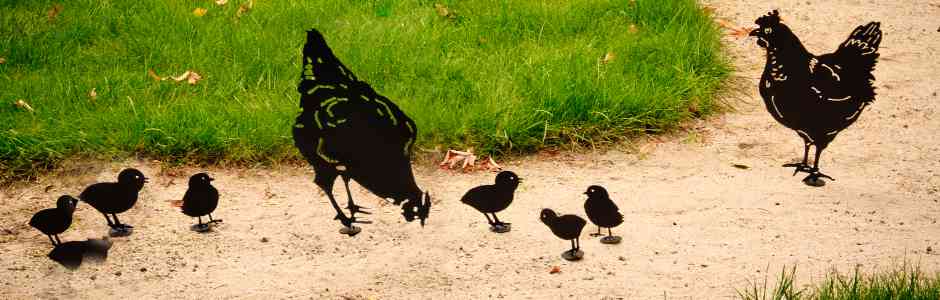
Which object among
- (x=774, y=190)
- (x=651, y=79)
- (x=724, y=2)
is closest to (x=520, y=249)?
(x=774, y=190)

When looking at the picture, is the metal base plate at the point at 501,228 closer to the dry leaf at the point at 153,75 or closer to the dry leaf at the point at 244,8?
the dry leaf at the point at 153,75

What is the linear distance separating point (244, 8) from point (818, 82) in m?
3.74

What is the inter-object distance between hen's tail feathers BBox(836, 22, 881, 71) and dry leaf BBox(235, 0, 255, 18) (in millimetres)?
3656

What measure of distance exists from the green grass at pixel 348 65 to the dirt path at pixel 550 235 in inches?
7.1

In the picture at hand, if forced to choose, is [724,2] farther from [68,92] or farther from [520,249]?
[68,92]

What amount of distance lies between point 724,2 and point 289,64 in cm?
280

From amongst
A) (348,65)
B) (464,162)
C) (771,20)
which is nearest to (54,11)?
(348,65)

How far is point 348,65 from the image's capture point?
16.4ft

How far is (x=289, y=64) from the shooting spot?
5117 mm

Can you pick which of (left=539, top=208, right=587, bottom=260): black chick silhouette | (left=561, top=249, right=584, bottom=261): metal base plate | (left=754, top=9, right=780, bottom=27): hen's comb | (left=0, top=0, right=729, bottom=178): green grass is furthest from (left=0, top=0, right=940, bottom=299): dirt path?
(left=754, top=9, right=780, bottom=27): hen's comb

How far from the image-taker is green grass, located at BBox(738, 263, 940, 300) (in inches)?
119

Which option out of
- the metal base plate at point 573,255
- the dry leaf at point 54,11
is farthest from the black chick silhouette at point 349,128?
the dry leaf at point 54,11

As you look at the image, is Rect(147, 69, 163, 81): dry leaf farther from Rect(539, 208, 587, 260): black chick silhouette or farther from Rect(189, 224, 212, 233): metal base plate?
Rect(539, 208, 587, 260): black chick silhouette

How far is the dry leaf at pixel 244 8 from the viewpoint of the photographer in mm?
5734
